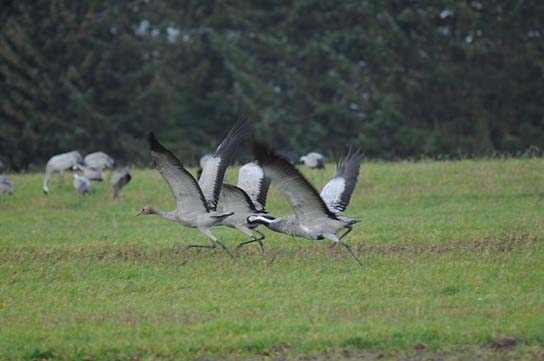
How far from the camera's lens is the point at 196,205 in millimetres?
14398

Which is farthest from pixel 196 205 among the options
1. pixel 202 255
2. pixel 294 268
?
pixel 294 268

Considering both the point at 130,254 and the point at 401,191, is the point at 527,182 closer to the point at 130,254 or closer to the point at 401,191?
the point at 401,191

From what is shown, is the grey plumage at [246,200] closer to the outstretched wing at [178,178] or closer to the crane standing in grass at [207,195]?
the crane standing in grass at [207,195]

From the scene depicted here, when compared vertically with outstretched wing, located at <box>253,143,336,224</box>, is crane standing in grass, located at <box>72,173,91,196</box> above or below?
above

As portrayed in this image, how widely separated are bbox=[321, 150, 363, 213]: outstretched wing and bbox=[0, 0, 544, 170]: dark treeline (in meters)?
20.9

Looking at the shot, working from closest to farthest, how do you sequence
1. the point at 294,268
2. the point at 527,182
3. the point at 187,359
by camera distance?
the point at 187,359 < the point at 294,268 < the point at 527,182

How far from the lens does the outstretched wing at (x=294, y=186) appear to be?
1227cm

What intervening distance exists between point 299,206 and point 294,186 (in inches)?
20.4

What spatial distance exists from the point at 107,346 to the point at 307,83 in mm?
29112

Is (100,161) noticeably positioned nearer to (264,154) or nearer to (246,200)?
(246,200)

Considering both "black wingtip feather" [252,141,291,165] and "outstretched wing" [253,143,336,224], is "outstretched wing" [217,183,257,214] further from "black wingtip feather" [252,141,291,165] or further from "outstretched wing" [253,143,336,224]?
"black wingtip feather" [252,141,291,165]

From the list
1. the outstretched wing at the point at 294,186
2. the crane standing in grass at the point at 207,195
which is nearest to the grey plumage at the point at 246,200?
the crane standing in grass at the point at 207,195

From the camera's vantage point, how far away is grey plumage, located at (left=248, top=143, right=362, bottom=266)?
40.3 feet

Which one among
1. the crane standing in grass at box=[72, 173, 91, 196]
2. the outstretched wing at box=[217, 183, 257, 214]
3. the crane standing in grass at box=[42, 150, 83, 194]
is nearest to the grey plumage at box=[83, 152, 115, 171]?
the crane standing in grass at box=[42, 150, 83, 194]
